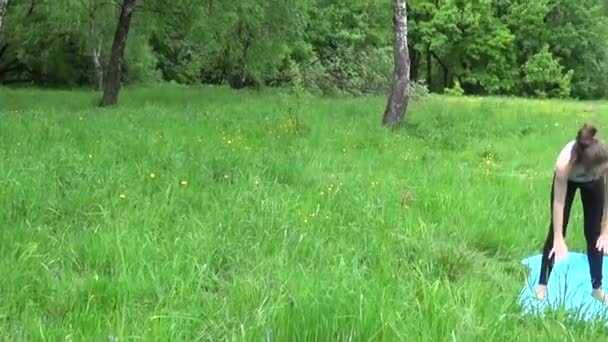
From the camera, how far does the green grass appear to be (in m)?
3.74

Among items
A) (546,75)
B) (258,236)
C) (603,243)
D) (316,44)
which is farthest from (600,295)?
(546,75)

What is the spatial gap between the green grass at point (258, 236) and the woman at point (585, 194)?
419mm

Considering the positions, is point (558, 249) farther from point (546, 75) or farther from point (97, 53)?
point (546, 75)

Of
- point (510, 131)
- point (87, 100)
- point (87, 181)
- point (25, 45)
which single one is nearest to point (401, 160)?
point (87, 181)

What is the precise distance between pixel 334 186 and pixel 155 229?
8.99ft

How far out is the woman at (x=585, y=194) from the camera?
17.1 feet

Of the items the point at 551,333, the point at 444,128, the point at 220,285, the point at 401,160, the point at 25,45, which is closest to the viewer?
the point at 551,333

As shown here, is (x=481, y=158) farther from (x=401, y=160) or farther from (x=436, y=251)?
(x=436, y=251)

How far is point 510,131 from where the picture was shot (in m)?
16.2

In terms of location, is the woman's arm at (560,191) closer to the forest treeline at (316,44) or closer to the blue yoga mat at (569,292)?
the blue yoga mat at (569,292)

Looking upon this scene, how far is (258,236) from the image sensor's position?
228 inches

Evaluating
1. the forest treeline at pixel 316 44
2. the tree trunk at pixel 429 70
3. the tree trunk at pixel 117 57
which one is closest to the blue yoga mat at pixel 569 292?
the forest treeline at pixel 316 44

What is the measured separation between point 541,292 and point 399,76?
11.6 meters

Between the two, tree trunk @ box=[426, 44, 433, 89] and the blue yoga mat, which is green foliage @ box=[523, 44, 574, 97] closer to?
tree trunk @ box=[426, 44, 433, 89]
